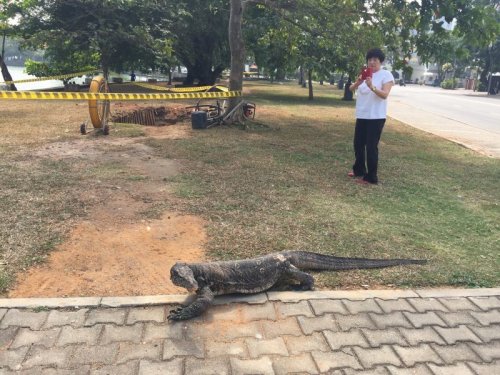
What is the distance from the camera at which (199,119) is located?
12336 mm

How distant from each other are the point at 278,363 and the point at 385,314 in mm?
1157

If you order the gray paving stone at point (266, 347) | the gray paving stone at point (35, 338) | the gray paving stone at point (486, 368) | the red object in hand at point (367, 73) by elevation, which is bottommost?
the gray paving stone at point (486, 368)

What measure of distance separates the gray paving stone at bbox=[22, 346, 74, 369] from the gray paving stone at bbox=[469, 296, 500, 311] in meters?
3.41

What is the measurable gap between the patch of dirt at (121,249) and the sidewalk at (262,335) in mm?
299

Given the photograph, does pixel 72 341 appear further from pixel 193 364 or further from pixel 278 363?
pixel 278 363

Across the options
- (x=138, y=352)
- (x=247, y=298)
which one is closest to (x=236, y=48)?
(x=247, y=298)

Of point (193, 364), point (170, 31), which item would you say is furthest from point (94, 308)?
point (170, 31)

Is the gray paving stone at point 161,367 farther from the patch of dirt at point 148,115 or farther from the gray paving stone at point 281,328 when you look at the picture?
the patch of dirt at point 148,115

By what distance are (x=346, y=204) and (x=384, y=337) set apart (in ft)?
10.4

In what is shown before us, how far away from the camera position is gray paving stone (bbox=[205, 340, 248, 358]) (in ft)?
9.87

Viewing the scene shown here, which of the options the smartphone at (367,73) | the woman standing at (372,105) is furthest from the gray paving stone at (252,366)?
the smartphone at (367,73)

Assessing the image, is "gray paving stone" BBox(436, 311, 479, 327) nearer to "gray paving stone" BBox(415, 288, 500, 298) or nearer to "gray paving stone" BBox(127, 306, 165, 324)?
"gray paving stone" BBox(415, 288, 500, 298)

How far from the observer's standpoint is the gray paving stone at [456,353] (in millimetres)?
3092

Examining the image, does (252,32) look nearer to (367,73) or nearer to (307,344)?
(367,73)
